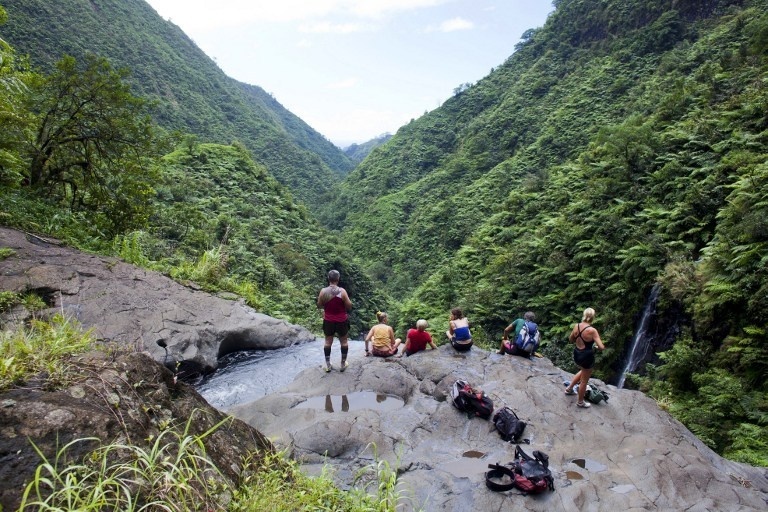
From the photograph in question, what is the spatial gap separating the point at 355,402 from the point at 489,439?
2.10 m

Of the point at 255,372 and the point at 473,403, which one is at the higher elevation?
the point at 473,403

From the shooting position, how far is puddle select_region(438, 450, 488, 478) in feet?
17.2

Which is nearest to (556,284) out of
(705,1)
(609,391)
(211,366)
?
(609,391)

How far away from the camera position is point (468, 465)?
5441mm

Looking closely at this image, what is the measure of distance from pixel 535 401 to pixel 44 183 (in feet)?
40.1

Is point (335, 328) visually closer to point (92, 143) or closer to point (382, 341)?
point (382, 341)

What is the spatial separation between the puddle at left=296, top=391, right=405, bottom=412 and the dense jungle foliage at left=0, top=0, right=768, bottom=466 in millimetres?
5507

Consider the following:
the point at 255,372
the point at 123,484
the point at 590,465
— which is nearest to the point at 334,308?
the point at 255,372

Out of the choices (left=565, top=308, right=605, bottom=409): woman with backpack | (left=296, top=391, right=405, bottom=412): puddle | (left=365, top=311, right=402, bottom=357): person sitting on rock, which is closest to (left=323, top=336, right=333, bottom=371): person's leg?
(left=296, top=391, right=405, bottom=412): puddle

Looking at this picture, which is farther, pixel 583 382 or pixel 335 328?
pixel 335 328

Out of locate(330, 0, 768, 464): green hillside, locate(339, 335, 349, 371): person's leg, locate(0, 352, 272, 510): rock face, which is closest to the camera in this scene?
locate(0, 352, 272, 510): rock face

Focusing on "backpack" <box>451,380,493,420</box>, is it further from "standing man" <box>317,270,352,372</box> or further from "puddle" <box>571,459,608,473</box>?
"standing man" <box>317,270,352,372</box>

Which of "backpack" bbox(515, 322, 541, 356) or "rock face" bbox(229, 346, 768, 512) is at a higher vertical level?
"backpack" bbox(515, 322, 541, 356)

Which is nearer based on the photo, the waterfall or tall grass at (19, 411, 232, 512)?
tall grass at (19, 411, 232, 512)
